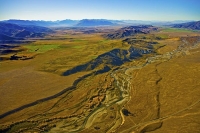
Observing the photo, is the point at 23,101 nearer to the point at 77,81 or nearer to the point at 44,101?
the point at 44,101

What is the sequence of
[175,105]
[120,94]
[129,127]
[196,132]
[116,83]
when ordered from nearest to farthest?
1. [196,132]
2. [129,127]
3. [175,105]
4. [120,94]
5. [116,83]

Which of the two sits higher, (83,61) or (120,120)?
(83,61)

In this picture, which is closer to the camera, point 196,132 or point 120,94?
point 196,132

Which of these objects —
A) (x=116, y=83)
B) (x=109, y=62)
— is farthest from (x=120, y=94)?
(x=109, y=62)

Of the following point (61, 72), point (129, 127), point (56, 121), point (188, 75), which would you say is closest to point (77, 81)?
point (61, 72)

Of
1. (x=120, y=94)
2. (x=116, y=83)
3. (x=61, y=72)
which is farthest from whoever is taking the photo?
(x=61, y=72)

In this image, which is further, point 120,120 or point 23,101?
point 23,101

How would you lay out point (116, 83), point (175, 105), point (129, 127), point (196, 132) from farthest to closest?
1. point (116, 83)
2. point (175, 105)
3. point (129, 127)
4. point (196, 132)

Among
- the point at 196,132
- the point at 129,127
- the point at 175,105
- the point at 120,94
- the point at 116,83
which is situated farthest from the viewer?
the point at 116,83

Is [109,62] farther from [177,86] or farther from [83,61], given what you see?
[177,86]
